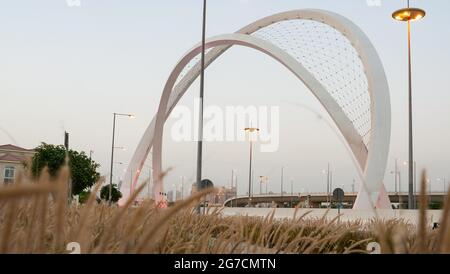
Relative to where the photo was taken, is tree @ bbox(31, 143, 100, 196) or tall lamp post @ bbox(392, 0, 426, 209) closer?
tall lamp post @ bbox(392, 0, 426, 209)

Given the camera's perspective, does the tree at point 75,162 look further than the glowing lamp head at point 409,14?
Yes

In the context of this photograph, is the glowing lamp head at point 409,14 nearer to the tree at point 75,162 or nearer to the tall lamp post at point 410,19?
the tall lamp post at point 410,19

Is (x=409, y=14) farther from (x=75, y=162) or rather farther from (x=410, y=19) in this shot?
(x=75, y=162)

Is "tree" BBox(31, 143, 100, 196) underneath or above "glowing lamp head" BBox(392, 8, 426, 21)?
underneath

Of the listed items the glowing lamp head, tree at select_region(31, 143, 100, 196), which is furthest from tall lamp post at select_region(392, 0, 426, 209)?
tree at select_region(31, 143, 100, 196)

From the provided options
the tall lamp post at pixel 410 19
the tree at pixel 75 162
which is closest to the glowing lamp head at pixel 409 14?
the tall lamp post at pixel 410 19

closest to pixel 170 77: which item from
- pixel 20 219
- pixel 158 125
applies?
pixel 158 125

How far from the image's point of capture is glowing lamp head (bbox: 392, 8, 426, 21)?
742 inches

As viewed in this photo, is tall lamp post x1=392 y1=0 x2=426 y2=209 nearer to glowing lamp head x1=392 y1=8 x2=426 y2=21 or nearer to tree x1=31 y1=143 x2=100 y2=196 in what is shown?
glowing lamp head x1=392 y1=8 x2=426 y2=21

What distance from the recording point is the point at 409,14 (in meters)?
19.1

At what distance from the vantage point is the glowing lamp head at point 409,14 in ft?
61.9

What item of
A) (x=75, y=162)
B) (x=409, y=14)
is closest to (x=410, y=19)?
(x=409, y=14)
